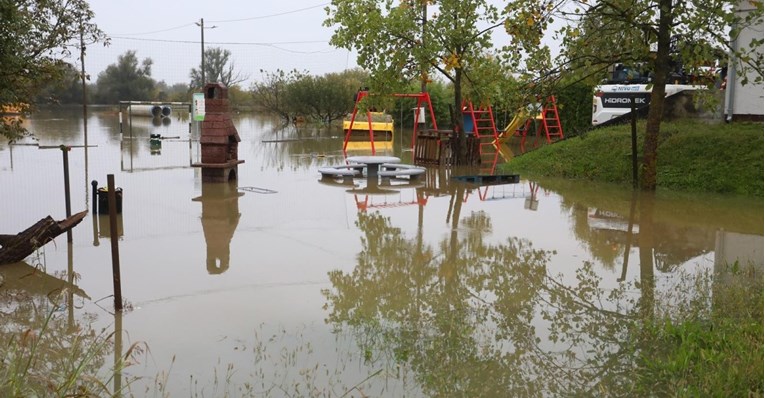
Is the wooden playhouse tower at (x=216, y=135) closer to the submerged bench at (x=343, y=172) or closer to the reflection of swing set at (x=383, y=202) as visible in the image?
the submerged bench at (x=343, y=172)

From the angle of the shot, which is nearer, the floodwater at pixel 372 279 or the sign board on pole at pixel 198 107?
the floodwater at pixel 372 279

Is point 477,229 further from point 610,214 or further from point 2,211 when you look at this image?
point 2,211

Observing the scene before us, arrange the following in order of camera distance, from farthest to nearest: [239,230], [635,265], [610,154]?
[610,154]
[239,230]
[635,265]

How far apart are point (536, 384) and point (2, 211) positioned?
8827mm

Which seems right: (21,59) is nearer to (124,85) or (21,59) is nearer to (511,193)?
(511,193)

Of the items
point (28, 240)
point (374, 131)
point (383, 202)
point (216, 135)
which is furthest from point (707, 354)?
point (374, 131)

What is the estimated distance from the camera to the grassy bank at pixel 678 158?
1370cm

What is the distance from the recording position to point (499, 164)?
63.9ft

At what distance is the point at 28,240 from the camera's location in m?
7.90

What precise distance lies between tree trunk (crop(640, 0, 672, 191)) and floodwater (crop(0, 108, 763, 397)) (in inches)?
17.9

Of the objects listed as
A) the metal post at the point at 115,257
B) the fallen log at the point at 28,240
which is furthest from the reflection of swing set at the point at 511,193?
the metal post at the point at 115,257

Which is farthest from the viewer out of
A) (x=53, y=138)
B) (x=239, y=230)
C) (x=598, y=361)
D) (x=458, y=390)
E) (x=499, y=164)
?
(x=53, y=138)

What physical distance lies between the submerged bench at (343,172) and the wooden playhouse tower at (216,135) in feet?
6.35

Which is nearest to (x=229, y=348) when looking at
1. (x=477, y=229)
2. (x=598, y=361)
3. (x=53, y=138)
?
(x=598, y=361)
